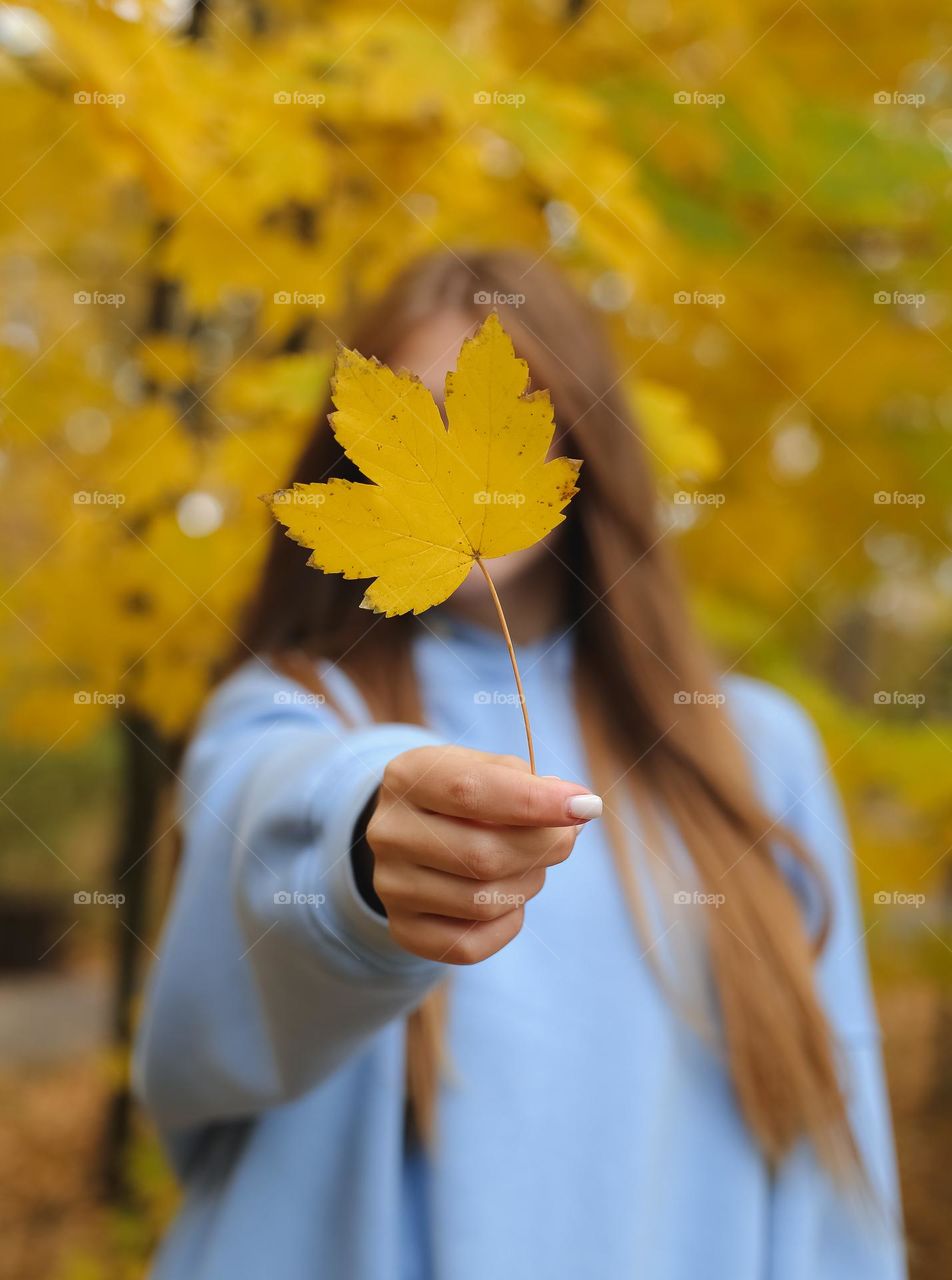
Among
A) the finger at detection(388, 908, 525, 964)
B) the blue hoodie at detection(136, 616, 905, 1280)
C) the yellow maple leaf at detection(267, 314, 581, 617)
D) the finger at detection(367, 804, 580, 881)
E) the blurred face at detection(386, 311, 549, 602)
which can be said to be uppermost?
the blurred face at detection(386, 311, 549, 602)

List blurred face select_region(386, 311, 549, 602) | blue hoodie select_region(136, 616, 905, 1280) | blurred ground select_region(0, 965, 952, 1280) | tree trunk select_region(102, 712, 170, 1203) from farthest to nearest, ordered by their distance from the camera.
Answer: blurred ground select_region(0, 965, 952, 1280) < tree trunk select_region(102, 712, 170, 1203) < blurred face select_region(386, 311, 549, 602) < blue hoodie select_region(136, 616, 905, 1280)

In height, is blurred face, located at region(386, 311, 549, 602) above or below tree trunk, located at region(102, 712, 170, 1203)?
above

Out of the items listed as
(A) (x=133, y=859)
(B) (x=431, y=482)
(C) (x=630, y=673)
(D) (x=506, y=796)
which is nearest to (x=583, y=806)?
(D) (x=506, y=796)

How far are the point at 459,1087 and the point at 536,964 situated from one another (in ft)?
0.46

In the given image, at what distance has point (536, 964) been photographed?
1045 mm

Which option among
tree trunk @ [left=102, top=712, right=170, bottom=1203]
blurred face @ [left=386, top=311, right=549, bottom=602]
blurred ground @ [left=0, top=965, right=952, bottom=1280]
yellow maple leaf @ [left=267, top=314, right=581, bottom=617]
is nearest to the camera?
yellow maple leaf @ [left=267, top=314, right=581, bottom=617]

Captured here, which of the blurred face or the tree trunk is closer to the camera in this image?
the blurred face

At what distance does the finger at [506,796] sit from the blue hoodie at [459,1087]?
24cm

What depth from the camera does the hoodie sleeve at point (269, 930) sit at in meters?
0.69

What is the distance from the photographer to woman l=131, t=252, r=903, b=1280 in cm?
83

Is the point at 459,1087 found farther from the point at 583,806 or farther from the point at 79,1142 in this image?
the point at 79,1142

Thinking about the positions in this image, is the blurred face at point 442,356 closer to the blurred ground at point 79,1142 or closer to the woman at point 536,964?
the woman at point 536,964

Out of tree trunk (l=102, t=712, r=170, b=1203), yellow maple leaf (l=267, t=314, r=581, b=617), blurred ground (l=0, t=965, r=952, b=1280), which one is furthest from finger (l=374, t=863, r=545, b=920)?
blurred ground (l=0, t=965, r=952, b=1280)

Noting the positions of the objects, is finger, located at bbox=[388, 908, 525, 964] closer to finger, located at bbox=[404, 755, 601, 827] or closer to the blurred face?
finger, located at bbox=[404, 755, 601, 827]
